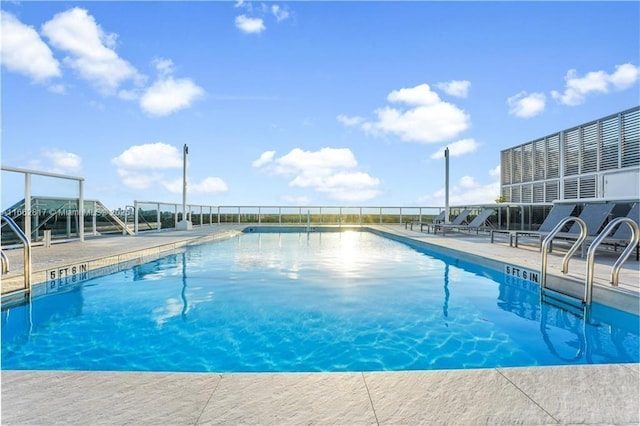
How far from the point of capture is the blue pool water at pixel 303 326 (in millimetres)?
2674

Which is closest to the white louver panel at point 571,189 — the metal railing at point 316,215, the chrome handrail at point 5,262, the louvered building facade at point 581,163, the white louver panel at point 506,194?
the louvered building facade at point 581,163

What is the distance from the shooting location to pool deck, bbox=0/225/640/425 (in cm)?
146

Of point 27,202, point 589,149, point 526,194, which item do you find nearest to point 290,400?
point 27,202

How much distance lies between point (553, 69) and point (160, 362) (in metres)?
12.0

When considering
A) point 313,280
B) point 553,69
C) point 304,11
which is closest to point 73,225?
point 313,280

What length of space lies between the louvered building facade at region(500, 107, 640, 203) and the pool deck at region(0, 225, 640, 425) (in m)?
9.98

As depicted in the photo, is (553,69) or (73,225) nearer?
(73,225)

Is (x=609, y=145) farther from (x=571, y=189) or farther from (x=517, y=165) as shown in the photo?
(x=517, y=165)

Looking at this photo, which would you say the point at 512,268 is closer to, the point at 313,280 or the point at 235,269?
the point at 313,280

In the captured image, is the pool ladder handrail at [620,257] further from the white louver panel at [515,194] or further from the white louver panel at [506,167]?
the white louver panel at [506,167]

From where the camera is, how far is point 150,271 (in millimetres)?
5930

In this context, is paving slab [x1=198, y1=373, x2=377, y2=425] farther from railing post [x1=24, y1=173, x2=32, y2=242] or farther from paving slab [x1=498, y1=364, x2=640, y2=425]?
railing post [x1=24, y1=173, x2=32, y2=242]

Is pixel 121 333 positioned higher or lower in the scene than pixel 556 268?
lower

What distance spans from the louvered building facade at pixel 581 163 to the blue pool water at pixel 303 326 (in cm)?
785
